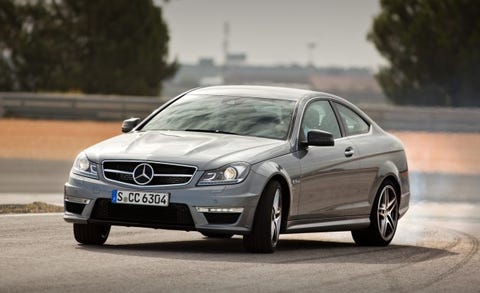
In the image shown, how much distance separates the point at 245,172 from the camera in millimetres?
11883

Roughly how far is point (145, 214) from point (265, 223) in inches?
38.9

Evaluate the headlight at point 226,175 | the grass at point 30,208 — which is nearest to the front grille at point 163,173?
the headlight at point 226,175

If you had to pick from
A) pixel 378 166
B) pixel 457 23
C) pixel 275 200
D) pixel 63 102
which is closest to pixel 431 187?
pixel 378 166

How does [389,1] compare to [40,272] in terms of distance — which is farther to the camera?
[389,1]

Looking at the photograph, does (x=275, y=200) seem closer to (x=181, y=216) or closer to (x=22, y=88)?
(x=181, y=216)

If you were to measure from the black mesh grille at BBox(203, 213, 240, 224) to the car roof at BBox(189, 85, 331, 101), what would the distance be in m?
1.98

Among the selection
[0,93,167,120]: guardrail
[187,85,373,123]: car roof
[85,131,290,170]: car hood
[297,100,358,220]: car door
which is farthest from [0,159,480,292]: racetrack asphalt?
[0,93,167,120]: guardrail

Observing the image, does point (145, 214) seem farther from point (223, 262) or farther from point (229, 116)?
point (229, 116)

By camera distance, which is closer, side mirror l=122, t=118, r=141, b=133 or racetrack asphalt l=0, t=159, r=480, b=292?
racetrack asphalt l=0, t=159, r=480, b=292

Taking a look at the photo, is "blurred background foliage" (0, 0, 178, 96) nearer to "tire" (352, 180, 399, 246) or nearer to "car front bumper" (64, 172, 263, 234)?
"tire" (352, 180, 399, 246)

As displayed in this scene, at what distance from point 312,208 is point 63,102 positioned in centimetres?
3303

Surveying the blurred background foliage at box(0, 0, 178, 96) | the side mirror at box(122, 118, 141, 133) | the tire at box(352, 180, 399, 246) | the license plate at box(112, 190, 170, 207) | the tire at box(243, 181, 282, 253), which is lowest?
the blurred background foliage at box(0, 0, 178, 96)

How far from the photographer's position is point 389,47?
64500mm

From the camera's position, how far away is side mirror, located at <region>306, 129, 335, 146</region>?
12.8 metres
